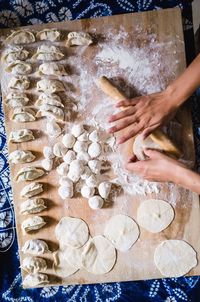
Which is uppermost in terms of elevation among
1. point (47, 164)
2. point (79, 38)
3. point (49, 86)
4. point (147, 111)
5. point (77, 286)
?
point (79, 38)

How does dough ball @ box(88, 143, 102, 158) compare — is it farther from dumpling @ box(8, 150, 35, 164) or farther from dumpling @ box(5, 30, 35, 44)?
dumpling @ box(5, 30, 35, 44)

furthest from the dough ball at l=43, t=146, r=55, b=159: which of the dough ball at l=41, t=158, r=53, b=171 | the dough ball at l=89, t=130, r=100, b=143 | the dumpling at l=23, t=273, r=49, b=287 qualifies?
the dumpling at l=23, t=273, r=49, b=287

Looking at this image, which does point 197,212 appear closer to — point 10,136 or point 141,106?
point 141,106

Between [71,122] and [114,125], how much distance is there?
128 millimetres

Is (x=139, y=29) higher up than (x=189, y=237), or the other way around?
(x=139, y=29)

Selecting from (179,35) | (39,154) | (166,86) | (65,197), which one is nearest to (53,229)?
(65,197)

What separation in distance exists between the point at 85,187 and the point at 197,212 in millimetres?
314

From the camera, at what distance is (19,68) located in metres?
1.21

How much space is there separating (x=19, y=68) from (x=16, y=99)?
85 millimetres

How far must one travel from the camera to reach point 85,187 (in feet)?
3.92

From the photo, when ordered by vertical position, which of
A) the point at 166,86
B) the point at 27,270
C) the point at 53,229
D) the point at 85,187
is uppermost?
the point at 166,86

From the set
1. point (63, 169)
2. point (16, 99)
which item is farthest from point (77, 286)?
point (16, 99)

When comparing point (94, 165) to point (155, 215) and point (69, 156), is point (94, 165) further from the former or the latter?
point (155, 215)

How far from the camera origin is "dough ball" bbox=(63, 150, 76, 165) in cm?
120
